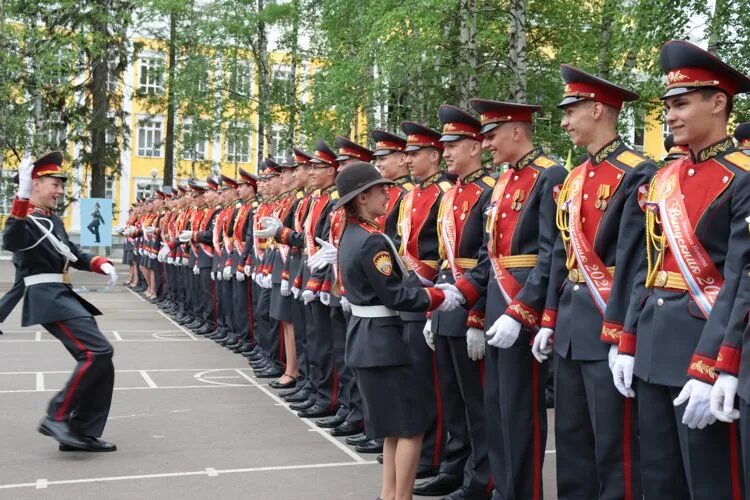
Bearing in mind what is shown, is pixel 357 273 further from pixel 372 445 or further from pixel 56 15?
Result: pixel 56 15

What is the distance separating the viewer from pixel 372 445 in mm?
6738

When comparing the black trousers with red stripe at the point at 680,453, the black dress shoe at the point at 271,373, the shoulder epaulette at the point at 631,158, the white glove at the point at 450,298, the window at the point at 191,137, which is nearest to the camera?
the black trousers with red stripe at the point at 680,453

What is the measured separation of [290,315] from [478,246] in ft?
13.4

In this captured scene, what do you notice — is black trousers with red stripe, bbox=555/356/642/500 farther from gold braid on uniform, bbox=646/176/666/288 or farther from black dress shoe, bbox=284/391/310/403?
black dress shoe, bbox=284/391/310/403

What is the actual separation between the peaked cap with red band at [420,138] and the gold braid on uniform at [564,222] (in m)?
1.79

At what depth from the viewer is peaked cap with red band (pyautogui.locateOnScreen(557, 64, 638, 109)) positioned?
4367 millimetres

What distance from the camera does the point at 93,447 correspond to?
21.8ft

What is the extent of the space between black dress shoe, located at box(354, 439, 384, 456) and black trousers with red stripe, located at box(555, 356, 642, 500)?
235cm

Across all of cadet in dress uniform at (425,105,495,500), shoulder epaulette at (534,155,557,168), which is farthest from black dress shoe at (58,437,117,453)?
shoulder epaulette at (534,155,557,168)

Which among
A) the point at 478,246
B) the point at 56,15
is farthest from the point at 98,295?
the point at 478,246

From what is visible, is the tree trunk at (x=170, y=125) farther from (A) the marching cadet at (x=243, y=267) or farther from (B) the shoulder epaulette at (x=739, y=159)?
(B) the shoulder epaulette at (x=739, y=159)

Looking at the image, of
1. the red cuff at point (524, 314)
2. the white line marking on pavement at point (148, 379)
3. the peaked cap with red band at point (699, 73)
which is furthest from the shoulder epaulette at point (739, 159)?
the white line marking on pavement at point (148, 379)

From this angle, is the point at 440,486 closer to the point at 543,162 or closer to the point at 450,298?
the point at 450,298

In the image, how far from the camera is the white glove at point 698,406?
10.6ft
